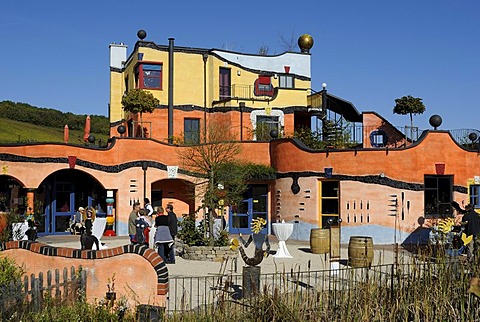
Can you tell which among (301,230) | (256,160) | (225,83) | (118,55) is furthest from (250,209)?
(118,55)

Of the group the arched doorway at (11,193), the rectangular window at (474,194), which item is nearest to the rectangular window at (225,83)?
the arched doorway at (11,193)

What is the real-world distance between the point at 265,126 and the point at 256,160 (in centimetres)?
381

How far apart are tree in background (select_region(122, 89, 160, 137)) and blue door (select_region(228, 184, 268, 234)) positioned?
606cm

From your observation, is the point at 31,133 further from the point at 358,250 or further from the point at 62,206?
the point at 358,250

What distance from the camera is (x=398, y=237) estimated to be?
1983 centimetres

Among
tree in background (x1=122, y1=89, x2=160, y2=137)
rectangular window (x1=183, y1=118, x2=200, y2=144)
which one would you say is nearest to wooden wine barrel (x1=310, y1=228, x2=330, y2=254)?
tree in background (x1=122, y1=89, x2=160, y2=137)

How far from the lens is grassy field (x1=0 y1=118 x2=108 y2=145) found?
42.4 meters

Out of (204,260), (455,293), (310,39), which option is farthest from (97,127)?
(455,293)

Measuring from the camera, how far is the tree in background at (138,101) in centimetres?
2575

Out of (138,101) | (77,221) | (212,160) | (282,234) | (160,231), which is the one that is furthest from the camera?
(138,101)

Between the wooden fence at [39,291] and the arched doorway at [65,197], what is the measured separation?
14614mm

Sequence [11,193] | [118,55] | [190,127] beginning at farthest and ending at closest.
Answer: [118,55]
[190,127]
[11,193]

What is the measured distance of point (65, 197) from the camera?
23.5 m

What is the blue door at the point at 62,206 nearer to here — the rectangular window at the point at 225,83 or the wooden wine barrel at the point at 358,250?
the rectangular window at the point at 225,83
